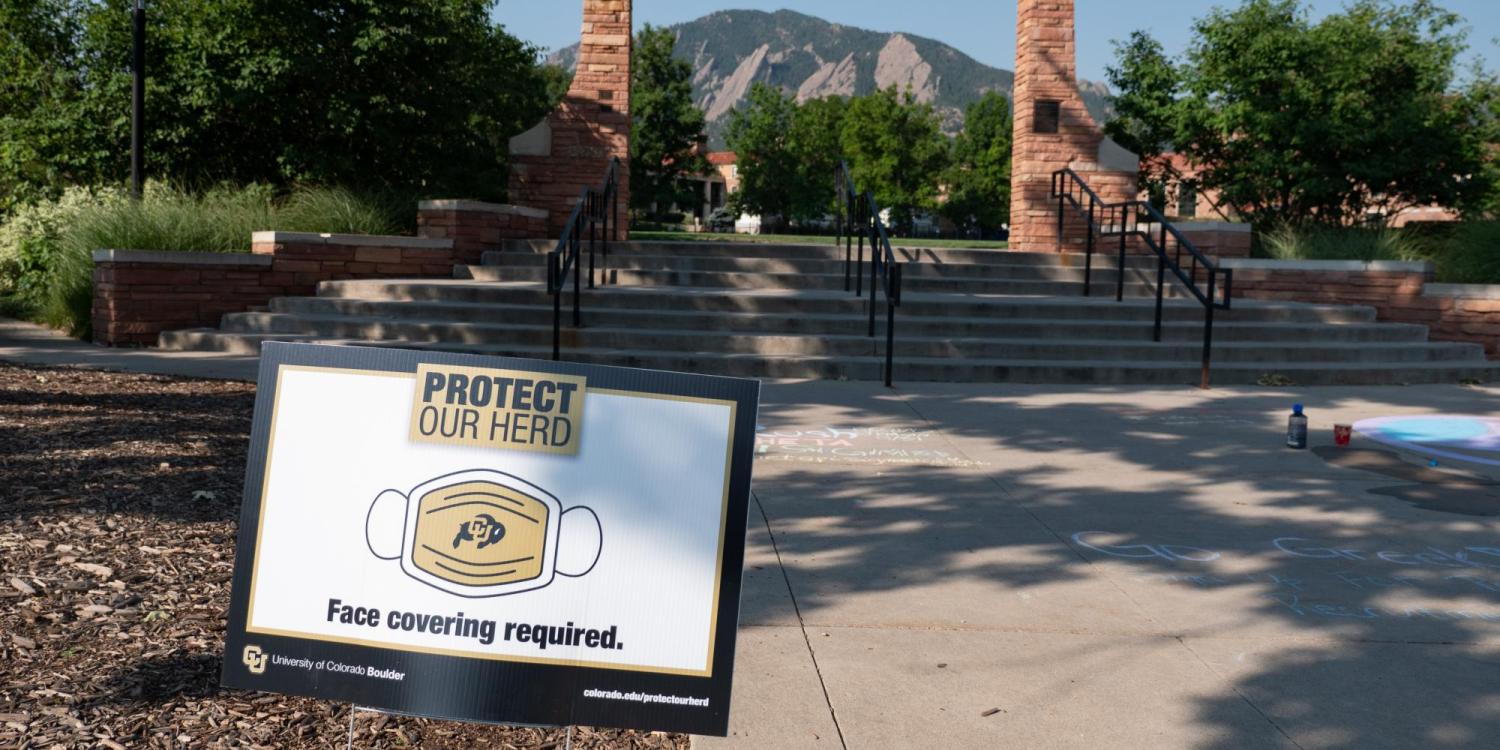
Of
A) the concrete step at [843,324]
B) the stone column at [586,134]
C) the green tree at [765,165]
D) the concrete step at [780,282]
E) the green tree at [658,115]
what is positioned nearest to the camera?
the concrete step at [843,324]

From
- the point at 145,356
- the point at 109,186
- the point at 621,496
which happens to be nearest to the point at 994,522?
the point at 621,496

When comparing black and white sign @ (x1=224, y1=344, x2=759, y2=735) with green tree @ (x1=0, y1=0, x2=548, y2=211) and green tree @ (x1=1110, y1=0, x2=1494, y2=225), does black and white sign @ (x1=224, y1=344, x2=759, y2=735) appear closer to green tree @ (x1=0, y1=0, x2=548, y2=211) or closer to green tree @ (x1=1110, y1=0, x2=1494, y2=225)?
green tree @ (x1=0, y1=0, x2=548, y2=211)

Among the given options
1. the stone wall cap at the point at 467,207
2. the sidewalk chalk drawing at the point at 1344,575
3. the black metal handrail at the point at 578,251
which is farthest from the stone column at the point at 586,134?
the sidewalk chalk drawing at the point at 1344,575

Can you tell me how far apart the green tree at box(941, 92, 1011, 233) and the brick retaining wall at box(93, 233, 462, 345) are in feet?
226

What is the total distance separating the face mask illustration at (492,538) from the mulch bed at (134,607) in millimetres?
723

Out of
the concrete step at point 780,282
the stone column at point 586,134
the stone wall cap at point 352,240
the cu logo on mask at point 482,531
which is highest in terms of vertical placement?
the stone column at point 586,134

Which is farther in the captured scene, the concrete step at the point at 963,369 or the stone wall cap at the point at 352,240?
the stone wall cap at the point at 352,240

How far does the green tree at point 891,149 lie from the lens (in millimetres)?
72812

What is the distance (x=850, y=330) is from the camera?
457 inches

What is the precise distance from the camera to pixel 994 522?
5730mm

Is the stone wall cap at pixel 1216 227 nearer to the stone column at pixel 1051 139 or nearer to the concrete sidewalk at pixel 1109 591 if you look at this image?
the stone column at pixel 1051 139

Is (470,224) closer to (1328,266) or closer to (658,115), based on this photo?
(1328,266)

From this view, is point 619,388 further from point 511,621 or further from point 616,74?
point 616,74

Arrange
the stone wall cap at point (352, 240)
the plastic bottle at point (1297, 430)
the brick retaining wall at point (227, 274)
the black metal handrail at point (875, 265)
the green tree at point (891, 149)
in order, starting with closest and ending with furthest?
the plastic bottle at point (1297, 430), the black metal handrail at point (875, 265), the brick retaining wall at point (227, 274), the stone wall cap at point (352, 240), the green tree at point (891, 149)
